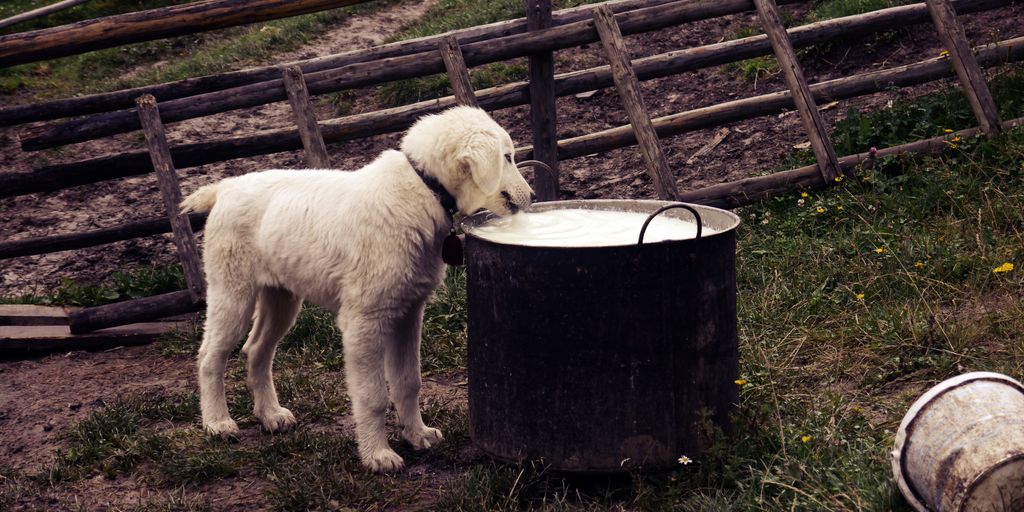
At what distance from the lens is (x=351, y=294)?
4398mm

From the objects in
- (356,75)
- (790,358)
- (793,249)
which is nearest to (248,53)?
(356,75)

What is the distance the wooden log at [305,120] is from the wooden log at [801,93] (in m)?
3.28

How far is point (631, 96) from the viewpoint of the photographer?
273 inches

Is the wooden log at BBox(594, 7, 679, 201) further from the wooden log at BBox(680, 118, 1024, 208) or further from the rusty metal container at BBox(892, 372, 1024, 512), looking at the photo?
the rusty metal container at BBox(892, 372, 1024, 512)

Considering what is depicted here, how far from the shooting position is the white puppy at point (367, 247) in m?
4.27

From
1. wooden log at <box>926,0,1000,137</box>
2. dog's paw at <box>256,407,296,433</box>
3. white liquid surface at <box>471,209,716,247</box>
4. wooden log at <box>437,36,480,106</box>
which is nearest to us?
white liquid surface at <box>471,209,716,247</box>

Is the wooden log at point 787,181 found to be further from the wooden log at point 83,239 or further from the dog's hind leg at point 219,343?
the wooden log at point 83,239

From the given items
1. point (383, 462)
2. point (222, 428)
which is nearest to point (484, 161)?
point (383, 462)

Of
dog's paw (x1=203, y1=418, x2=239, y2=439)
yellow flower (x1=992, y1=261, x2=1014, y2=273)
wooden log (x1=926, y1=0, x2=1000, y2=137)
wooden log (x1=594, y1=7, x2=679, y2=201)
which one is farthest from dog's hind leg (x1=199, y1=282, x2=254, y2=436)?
wooden log (x1=926, y1=0, x2=1000, y2=137)

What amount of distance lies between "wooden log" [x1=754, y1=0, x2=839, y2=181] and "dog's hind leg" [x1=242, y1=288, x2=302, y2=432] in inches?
153

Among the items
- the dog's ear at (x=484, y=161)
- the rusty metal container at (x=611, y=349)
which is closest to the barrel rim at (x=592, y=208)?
the rusty metal container at (x=611, y=349)

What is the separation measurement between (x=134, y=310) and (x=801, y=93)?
4821 mm

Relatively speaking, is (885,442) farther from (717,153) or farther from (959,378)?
(717,153)

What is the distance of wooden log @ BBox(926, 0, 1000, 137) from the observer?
7.20 m
